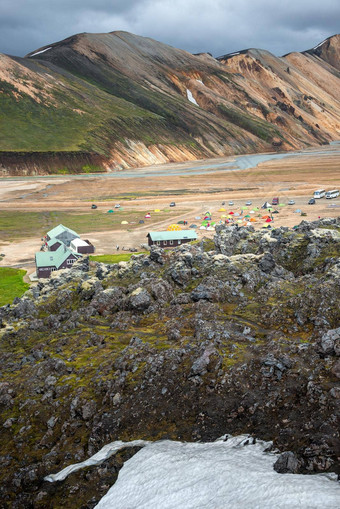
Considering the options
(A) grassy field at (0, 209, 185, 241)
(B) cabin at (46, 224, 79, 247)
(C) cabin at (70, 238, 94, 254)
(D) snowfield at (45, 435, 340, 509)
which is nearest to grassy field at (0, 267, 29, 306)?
(C) cabin at (70, 238, 94, 254)

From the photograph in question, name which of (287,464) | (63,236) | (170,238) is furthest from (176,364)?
(63,236)

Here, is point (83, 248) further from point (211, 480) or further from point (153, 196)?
point (211, 480)

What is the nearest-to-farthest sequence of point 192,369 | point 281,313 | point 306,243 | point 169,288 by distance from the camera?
point 192,369, point 281,313, point 169,288, point 306,243

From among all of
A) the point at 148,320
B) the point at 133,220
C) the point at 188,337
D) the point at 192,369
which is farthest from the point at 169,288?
the point at 133,220

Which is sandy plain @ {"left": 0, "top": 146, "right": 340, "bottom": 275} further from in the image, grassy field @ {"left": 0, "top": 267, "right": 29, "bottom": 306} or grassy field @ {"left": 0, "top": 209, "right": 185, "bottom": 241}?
grassy field @ {"left": 0, "top": 267, "right": 29, "bottom": 306}

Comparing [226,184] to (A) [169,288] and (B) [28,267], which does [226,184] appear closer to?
(B) [28,267]

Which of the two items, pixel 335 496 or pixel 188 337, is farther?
pixel 188 337
